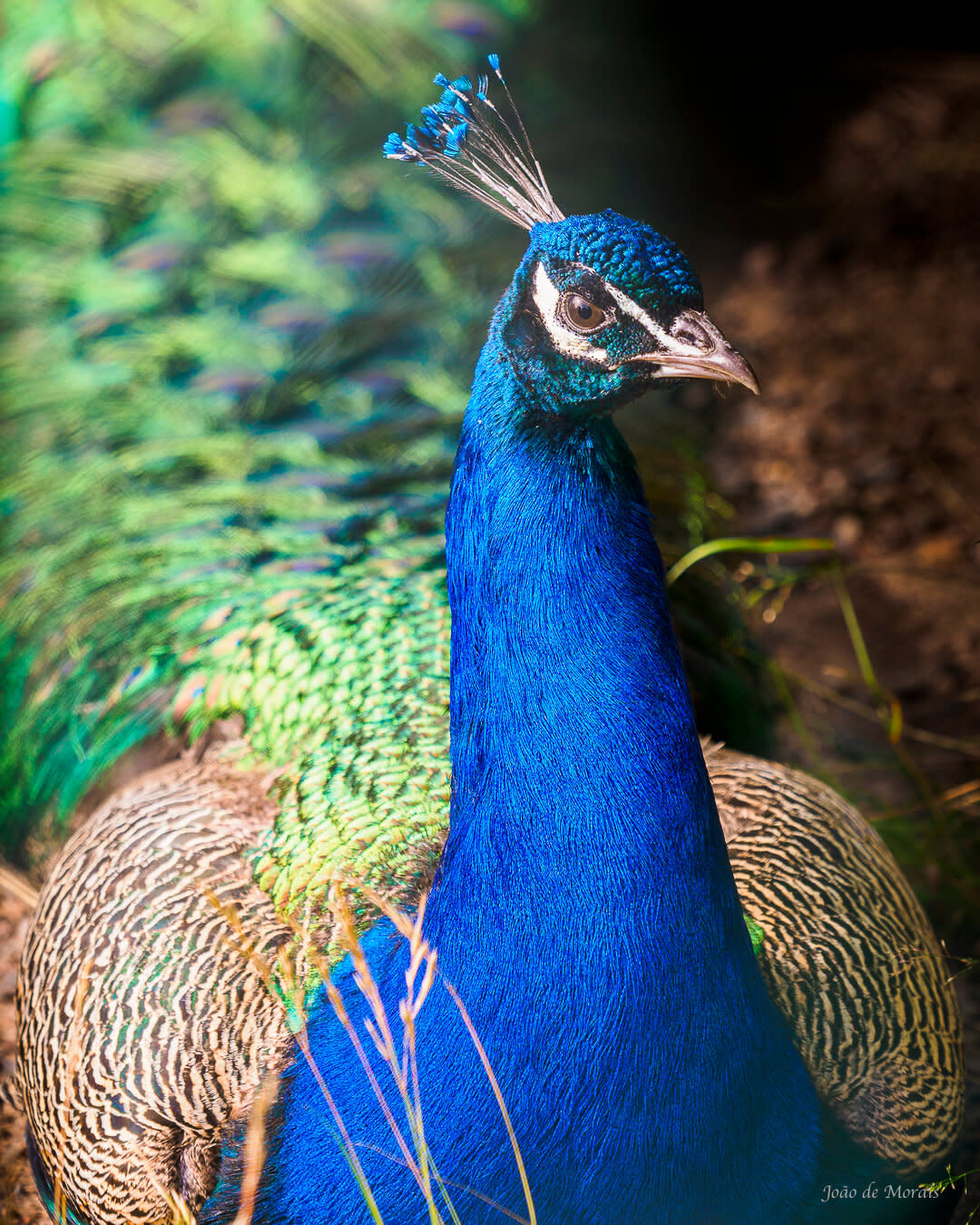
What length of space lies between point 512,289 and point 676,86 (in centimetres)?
269

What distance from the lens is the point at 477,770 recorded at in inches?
59.6

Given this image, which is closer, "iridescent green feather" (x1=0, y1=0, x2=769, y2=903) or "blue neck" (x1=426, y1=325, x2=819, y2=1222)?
"blue neck" (x1=426, y1=325, x2=819, y2=1222)

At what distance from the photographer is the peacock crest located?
4.85 feet

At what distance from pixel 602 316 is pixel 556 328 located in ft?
0.19

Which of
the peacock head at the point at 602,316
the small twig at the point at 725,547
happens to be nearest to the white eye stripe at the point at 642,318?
the peacock head at the point at 602,316

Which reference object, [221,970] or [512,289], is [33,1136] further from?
[512,289]

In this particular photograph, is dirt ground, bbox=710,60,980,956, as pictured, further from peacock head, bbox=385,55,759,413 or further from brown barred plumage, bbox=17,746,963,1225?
peacock head, bbox=385,55,759,413

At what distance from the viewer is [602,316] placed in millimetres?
1360

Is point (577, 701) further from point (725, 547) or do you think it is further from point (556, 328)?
point (725, 547)

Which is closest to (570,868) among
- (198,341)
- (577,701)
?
(577,701)

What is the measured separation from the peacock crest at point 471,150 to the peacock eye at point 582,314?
202 millimetres

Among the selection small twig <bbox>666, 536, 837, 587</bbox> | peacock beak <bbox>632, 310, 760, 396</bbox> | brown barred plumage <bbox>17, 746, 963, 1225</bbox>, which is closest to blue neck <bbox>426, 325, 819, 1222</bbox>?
peacock beak <bbox>632, 310, 760, 396</bbox>

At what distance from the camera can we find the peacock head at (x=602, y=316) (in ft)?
4.38

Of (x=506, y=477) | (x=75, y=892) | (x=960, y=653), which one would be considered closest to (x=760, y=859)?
(x=506, y=477)
